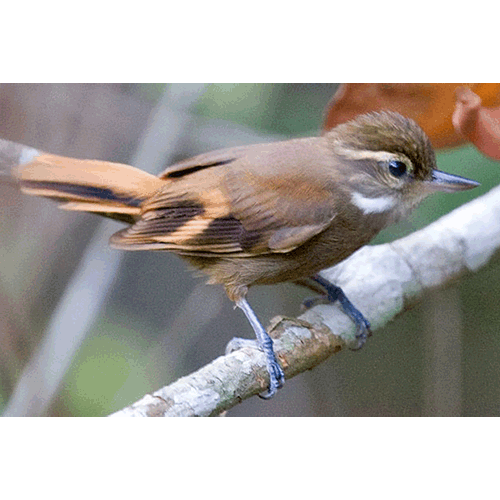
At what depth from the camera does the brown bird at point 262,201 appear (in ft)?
5.35

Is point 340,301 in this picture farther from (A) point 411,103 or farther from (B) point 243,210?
(A) point 411,103

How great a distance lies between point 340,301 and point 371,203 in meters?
0.24

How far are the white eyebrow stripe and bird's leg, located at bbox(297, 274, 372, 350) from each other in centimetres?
22

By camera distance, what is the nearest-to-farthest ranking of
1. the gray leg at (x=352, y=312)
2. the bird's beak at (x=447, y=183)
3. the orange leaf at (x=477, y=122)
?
the orange leaf at (x=477, y=122) → the bird's beak at (x=447, y=183) → the gray leg at (x=352, y=312)

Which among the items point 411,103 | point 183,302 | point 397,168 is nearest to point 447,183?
point 397,168

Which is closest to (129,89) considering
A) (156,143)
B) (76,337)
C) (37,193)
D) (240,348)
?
(156,143)

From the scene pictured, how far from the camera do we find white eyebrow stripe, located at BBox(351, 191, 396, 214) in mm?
1641

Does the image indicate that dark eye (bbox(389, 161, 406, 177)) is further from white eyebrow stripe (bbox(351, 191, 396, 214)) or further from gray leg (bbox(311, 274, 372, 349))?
gray leg (bbox(311, 274, 372, 349))

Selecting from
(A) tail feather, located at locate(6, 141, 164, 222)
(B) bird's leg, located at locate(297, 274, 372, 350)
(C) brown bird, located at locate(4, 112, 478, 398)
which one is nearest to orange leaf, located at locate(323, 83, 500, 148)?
(C) brown bird, located at locate(4, 112, 478, 398)

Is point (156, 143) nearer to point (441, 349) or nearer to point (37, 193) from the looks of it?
point (37, 193)

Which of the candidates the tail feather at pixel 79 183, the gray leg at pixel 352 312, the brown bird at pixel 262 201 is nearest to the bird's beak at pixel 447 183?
the brown bird at pixel 262 201

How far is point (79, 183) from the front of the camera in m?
1.65

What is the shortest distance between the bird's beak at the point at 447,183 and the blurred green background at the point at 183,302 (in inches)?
8.3

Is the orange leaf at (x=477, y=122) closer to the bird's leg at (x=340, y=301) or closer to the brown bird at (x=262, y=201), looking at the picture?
the brown bird at (x=262, y=201)
